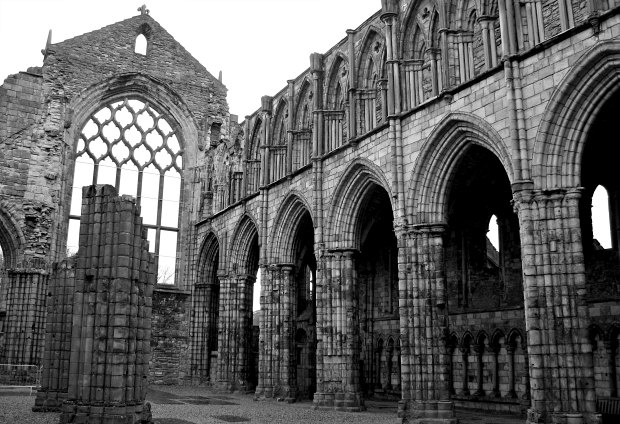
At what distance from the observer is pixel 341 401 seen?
14.7 meters

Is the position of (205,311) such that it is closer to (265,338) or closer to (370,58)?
(265,338)

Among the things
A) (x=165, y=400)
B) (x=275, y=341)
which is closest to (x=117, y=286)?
(x=165, y=400)

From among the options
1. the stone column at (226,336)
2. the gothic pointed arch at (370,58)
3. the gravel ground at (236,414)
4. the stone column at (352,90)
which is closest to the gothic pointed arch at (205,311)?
the stone column at (226,336)

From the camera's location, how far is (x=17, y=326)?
812 inches

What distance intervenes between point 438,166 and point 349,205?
3438 millimetres

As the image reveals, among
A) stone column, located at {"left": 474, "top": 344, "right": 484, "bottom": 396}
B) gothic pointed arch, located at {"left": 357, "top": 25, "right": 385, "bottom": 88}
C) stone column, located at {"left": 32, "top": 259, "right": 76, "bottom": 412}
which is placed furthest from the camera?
gothic pointed arch, located at {"left": 357, "top": 25, "right": 385, "bottom": 88}

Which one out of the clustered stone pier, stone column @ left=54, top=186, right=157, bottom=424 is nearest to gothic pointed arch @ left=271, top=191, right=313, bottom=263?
the clustered stone pier

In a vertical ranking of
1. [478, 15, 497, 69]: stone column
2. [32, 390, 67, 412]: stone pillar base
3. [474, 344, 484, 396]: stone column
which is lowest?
[32, 390, 67, 412]: stone pillar base

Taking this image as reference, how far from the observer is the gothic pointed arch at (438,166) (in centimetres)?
1245

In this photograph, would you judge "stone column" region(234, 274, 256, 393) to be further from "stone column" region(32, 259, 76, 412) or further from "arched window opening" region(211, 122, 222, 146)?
"stone column" region(32, 259, 76, 412)

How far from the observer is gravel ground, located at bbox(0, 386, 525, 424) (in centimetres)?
1148

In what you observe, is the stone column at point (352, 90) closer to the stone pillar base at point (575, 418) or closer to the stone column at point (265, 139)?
the stone column at point (265, 139)

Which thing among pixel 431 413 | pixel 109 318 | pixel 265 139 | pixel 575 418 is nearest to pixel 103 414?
pixel 109 318

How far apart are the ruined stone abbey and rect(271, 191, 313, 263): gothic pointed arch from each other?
61 millimetres
